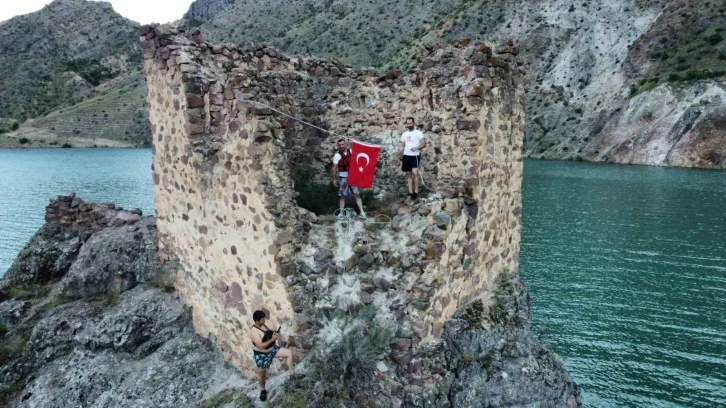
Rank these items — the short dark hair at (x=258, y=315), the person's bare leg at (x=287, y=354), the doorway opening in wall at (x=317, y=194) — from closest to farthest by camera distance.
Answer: the short dark hair at (x=258, y=315) < the person's bare leg at (x=287, y=354) < the doorway opening in wall at (x=317, y=194)

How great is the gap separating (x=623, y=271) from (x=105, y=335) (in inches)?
820

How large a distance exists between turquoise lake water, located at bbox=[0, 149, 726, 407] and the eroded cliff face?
20.8 ft

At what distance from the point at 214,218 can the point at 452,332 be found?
4.24 meters

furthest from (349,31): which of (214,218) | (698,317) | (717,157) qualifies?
(214,218)

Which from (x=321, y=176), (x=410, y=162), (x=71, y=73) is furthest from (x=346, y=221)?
(x=71, y=73)

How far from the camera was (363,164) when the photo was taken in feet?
28.9

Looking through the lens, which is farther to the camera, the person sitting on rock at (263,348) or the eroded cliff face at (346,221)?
the eroded cliff face at (346,221)

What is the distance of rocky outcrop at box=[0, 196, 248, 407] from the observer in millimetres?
8727

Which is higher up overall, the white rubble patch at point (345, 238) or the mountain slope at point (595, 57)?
the mountain slope at point (595, 57)

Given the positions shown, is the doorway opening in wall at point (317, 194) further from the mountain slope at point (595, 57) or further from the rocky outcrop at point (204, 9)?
the rocky outcrop at point (204, 9)

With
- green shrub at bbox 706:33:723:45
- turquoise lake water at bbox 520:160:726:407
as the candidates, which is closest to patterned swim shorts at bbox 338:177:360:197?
turquoise lake water at bbox 520:160:726:407

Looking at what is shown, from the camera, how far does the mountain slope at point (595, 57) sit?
2276 inches

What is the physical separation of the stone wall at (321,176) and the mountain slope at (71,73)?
370 ft

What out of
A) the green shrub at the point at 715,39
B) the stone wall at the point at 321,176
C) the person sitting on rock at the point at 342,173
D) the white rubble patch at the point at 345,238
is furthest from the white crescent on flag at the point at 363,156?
the green shrub at the point at 715,39
